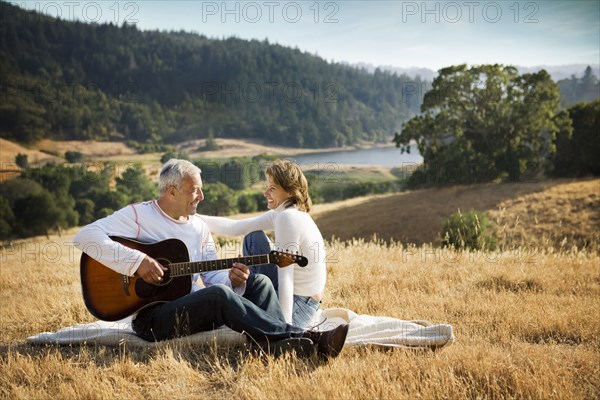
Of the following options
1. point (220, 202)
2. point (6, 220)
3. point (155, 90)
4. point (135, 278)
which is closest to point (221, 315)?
point (135, 278)

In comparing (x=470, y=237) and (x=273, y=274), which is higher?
(x=273, y=274)

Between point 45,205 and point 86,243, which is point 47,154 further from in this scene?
point 86,243

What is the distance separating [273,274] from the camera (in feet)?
14.5

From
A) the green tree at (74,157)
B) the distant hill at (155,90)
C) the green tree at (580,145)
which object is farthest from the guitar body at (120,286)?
the distant hill at (155,90)

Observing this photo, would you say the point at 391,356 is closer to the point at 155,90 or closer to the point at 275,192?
the point at 275,192

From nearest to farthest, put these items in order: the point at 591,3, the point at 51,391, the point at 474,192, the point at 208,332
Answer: the point at 51,391, the point at 208,332, the point at 474,192, the point at 591,3

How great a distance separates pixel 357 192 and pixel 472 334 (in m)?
68.0

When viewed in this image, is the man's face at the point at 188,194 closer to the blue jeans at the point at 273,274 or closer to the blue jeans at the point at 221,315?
the blue jeans at the point at 273,274

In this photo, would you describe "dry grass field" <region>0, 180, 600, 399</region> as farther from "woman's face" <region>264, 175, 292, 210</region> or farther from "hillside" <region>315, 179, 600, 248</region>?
"hillside" <region>315, 179, 600, 248</region>

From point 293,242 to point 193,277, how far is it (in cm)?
110

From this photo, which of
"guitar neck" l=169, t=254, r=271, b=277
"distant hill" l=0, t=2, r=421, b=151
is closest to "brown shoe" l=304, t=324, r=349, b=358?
"guitar neck" l=169, t=254, r=271, b=277

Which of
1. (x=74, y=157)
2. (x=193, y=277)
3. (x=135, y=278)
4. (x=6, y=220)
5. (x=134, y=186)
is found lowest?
(x=6, y=220)

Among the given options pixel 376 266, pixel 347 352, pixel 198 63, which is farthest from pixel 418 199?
pixel 198 63

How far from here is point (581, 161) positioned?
37.1 m
